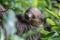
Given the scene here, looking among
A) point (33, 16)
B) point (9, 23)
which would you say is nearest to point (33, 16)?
point (33, 16)

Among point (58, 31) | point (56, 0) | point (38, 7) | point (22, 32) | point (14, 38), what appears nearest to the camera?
point (58, 31)

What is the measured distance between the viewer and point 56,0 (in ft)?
5.99

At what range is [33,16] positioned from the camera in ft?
4.24

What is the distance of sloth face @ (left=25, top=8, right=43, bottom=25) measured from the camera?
1266 millimetres

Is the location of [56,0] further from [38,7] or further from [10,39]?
[10,39]

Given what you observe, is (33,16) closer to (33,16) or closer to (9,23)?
(33,16)

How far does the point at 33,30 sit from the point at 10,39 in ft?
0.39

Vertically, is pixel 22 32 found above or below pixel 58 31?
above

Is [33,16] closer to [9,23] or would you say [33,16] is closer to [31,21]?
[31,21]

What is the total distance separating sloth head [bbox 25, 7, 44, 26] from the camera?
1.27 metres

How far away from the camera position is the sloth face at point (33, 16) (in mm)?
1266

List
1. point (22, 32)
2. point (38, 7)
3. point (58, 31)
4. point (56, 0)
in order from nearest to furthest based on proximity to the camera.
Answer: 1. point (58, 31)
2. point (22, 32)
3. point (38, 7)
4. point (56, 0)

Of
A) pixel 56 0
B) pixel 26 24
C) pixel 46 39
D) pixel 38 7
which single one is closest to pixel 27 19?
pixel 26 24

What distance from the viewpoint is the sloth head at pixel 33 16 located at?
1.27 m
